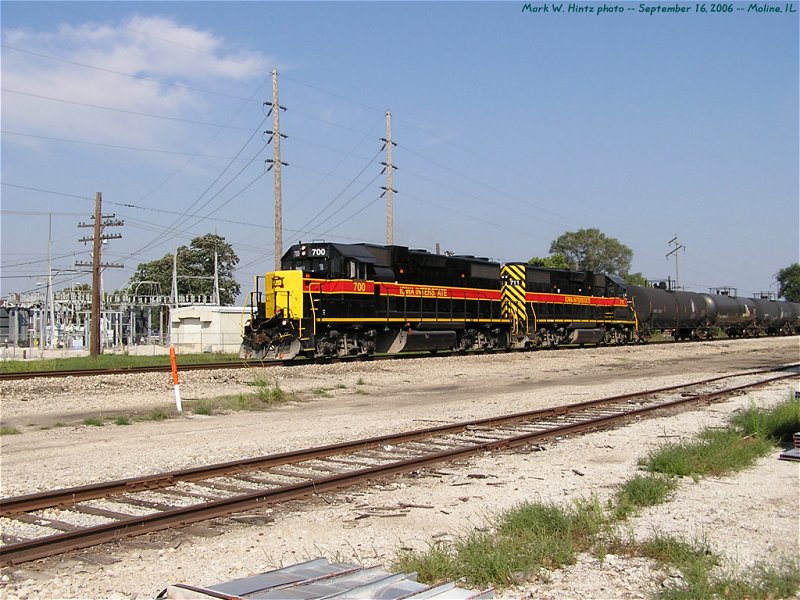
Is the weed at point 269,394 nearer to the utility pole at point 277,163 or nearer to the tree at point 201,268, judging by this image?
the utility pole at point 277,163

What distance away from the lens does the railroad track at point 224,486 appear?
5797mm

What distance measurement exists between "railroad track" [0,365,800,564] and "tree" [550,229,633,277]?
103622mm

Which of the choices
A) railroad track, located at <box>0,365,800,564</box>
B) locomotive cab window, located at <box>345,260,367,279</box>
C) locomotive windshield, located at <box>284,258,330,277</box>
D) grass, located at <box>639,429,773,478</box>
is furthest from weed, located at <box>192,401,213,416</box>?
locomotive cab window, located at <box>345,260,367,279</box>

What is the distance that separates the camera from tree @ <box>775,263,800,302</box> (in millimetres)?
116344

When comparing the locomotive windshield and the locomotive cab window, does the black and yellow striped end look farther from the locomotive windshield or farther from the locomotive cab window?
the locomotive windshield

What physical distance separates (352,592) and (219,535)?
274 cm

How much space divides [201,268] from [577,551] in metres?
86.5

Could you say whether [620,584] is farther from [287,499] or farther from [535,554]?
[287,499]

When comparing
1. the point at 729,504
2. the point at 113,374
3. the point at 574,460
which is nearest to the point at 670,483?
the point at 729,504

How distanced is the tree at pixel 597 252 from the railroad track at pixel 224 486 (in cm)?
10362

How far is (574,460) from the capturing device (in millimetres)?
8898

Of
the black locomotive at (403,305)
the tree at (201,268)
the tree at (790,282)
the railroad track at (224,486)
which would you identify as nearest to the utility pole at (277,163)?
the black locomotive at (403,305)

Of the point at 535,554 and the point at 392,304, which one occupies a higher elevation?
the point at 392,304

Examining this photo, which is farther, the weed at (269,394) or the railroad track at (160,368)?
the railroad track at (160,368)
